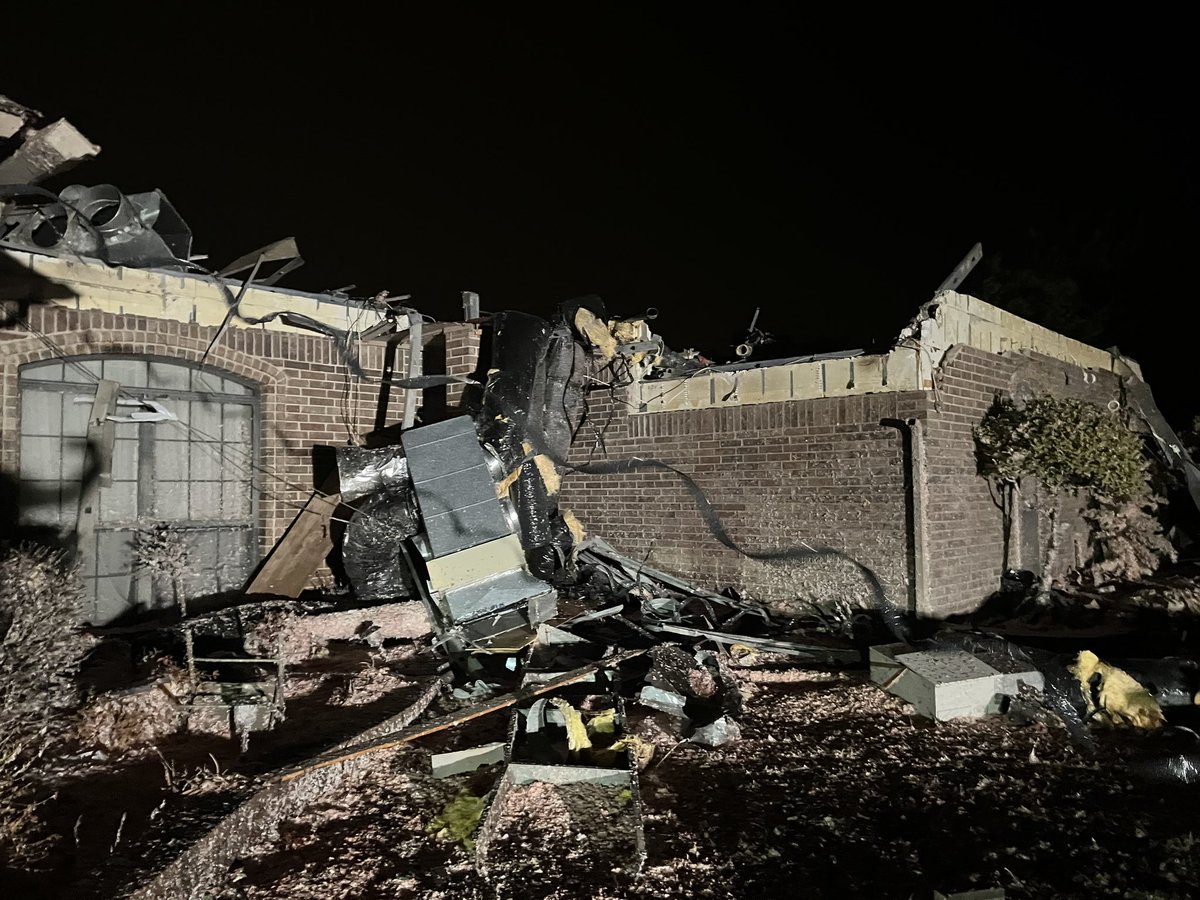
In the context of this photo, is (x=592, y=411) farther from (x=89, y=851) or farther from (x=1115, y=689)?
(x=89, y=851)

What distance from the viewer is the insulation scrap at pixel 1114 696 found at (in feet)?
14.5

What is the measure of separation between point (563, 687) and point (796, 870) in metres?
2.17

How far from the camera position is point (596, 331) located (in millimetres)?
7793

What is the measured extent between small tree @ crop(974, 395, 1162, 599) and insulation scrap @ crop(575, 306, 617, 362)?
3.80 meters

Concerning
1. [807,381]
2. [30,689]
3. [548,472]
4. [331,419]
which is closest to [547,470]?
[548,472]

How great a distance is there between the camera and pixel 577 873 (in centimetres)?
293

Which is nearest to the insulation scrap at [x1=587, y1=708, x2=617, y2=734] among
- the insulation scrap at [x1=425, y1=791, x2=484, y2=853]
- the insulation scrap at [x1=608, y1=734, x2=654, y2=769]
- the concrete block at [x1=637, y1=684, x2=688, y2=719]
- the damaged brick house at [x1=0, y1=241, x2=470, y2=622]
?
the insulation scrap at [x1=608, y1=734, x2=654, y2=769]

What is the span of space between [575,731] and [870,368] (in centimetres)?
427

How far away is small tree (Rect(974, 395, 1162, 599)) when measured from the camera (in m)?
6.56

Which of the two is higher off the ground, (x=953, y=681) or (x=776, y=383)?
(x=776, y=383)

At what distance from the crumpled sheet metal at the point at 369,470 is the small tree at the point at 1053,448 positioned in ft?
18.1

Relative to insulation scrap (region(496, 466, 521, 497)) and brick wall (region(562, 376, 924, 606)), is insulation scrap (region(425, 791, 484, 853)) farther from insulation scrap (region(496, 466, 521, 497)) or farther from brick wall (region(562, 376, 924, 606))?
brick wall (region(562, 376, 924, 606))

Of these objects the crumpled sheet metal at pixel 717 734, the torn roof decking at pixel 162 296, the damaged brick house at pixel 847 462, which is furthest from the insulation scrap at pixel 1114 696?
the torn roof decking at pixel 162 296

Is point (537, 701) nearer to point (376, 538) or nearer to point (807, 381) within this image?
point (376, 538)
